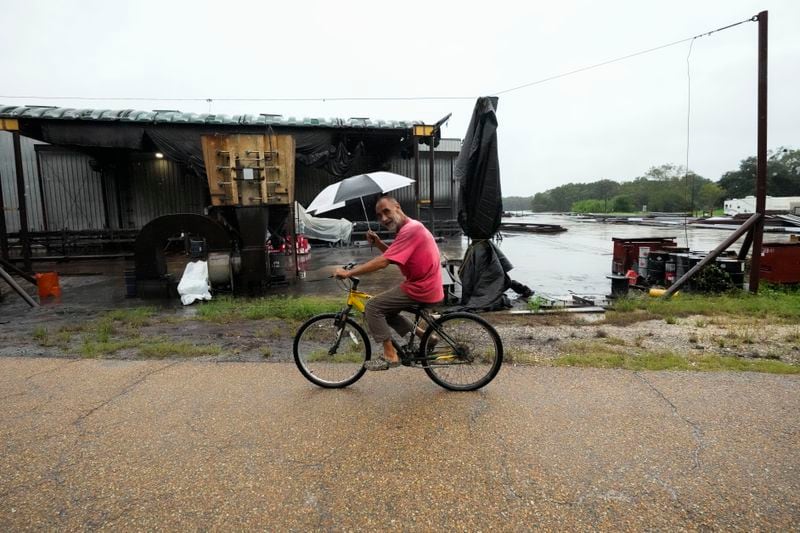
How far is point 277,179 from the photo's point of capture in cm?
1008

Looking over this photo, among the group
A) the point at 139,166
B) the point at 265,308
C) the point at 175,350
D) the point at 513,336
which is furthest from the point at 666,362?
the point at 139,166

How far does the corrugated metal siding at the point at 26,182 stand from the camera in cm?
1995

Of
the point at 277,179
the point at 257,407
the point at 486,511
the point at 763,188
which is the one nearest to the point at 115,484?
the point at 257,407

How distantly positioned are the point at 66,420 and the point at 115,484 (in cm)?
128

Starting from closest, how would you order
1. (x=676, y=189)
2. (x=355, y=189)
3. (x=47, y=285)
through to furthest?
1. (x=355, y=189)
2. (x=47, y=285)
3. (x=676, y=189)

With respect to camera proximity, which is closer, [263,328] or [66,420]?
[66,420]

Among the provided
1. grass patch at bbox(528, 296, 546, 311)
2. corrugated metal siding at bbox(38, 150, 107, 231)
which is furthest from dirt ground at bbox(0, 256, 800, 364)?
corrugated metal siding at bbox(38, 150, 107, 231)

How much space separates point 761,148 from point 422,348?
28.4ft

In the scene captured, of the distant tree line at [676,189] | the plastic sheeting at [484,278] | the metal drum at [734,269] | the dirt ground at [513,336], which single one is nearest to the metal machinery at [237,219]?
the dirt ground at [513,336]

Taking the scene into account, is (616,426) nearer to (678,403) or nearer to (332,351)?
(678,403)

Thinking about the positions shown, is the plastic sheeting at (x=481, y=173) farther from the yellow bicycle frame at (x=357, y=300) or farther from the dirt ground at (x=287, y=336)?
the yellow bicycle frame at (x=357, y=300)

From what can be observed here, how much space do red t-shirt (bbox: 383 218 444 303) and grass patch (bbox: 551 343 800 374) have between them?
6.01ft

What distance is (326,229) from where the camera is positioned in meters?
20.1

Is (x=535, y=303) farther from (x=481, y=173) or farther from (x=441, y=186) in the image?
(x=441, y=186)
